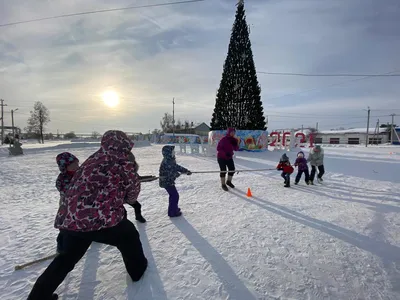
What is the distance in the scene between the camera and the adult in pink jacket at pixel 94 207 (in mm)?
1891

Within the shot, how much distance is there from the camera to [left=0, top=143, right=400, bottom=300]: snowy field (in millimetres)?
2260

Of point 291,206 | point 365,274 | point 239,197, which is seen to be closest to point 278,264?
point 365,274

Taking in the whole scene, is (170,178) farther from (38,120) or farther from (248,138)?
(38,120)

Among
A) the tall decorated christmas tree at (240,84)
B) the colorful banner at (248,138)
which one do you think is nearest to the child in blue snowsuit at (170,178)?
the colorful banner at (248,138)

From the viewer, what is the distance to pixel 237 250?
300cm

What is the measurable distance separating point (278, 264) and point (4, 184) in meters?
8.94

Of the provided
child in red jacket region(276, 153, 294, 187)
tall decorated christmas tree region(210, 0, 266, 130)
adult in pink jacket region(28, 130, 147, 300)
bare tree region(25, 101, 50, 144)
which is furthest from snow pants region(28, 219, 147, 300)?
bare tree region(25, 101, 50, 144)

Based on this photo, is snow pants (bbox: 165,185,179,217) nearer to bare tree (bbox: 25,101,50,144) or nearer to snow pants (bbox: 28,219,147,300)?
snow pants (bbox: 28,219,147,300)

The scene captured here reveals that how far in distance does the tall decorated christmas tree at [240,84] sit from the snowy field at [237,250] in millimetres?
11997

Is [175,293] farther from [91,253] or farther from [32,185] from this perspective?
[32,185]

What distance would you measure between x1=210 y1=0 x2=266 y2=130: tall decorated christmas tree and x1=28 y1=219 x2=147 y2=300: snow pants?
612 inches

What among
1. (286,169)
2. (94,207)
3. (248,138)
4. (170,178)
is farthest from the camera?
(248,138)

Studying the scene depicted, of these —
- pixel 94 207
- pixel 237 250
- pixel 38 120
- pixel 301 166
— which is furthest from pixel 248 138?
pixel 38 120

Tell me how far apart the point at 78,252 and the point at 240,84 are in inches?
644
